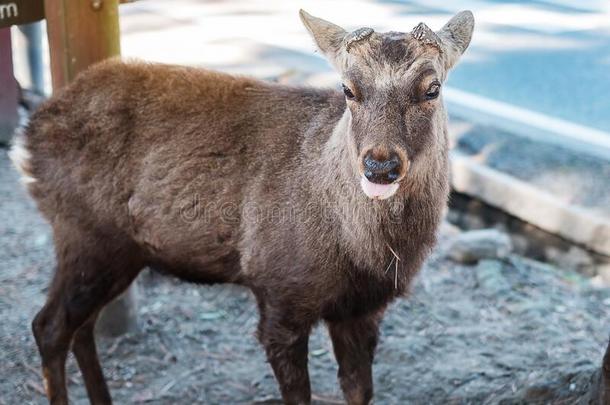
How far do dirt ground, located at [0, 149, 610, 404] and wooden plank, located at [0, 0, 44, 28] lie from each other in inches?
77.4

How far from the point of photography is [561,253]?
698 cm

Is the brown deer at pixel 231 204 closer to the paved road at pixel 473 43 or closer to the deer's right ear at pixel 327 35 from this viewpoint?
the deer's right ear at pixel 327 35

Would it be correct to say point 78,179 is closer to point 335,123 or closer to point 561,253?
point 335,123

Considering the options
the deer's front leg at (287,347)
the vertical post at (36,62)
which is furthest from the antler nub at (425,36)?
the vertical post at (36,62)

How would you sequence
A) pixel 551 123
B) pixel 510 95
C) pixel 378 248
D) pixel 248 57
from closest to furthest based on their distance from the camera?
pixel 378 248 < pixel 551 123 < pixel 510 95 < pixel 248 57

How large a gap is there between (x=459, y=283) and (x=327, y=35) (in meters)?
2.76

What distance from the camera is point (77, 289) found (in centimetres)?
492

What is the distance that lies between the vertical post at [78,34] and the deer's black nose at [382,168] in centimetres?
202

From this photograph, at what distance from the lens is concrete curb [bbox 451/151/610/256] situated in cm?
670

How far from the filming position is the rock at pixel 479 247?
6.70m

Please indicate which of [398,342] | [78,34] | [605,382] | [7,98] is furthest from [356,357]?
[7,98]

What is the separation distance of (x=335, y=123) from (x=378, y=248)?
0.71 meters

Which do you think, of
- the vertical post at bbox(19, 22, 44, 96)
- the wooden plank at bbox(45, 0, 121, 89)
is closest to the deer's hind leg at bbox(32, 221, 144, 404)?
the wooden plank at bbox(45, 0, 121, 89)

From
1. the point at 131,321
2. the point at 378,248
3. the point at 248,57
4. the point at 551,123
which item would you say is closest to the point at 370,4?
the point at 248,57
